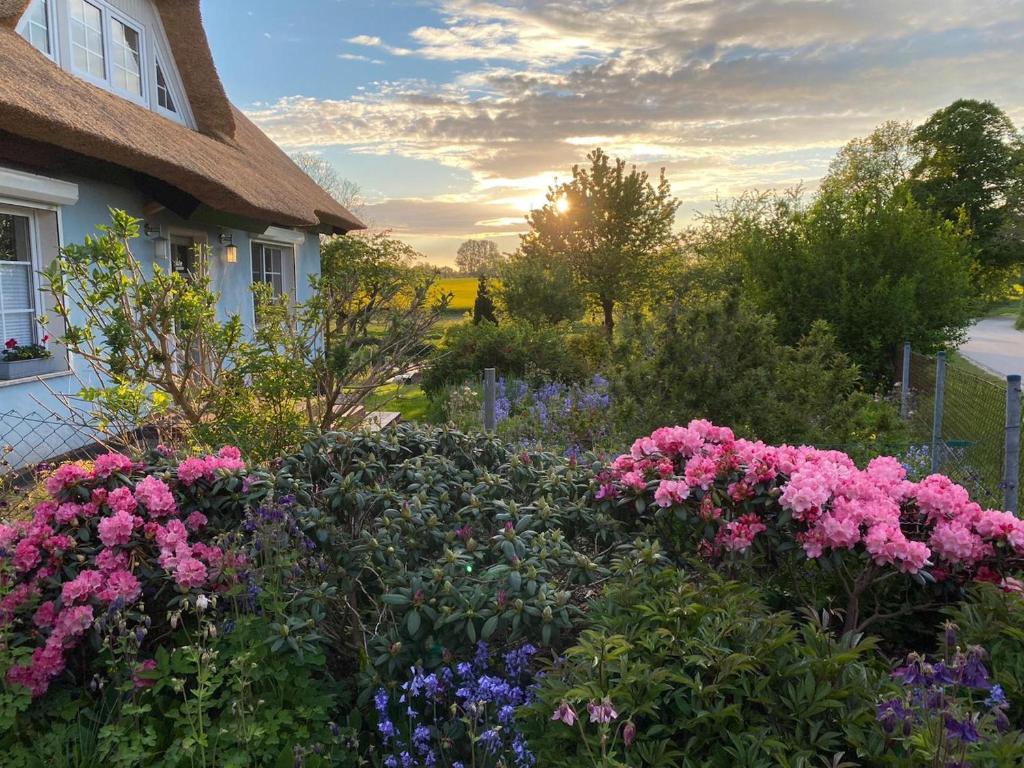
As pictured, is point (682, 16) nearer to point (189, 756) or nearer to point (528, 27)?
point (528, 27)

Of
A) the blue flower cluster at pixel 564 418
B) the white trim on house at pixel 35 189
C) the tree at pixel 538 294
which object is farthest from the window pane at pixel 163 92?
the tree at pixel 538 294

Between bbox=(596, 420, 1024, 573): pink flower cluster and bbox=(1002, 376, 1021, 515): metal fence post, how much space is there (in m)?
1.91

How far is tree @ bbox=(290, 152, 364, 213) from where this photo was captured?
30.8 metres

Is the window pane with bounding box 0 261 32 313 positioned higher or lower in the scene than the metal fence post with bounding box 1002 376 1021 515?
higher

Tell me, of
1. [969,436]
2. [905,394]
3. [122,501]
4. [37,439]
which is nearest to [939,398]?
[969,436]

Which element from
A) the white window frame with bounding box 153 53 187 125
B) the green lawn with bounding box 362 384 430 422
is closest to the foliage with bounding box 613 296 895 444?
the green lawn with bounding box 362 384 430 422

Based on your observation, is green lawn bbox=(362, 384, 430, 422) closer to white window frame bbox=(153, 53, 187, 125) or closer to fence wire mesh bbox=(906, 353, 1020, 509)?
white window frame bbox=(153, 53, 187, 125)

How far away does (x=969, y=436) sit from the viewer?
696 centimetres

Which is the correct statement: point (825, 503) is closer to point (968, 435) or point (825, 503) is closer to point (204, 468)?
point (204, 468)

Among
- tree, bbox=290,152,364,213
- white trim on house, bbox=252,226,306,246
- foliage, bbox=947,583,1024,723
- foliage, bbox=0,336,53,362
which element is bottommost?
foliage, bbox=947,583,1024,723

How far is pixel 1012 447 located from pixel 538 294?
615 inches

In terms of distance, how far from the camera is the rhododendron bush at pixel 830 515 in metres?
2.52

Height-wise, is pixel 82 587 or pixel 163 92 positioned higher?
pixel 163 92

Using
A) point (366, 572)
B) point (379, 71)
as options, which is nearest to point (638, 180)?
point (379, 71)
